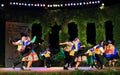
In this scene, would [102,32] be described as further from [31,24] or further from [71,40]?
[31,24]

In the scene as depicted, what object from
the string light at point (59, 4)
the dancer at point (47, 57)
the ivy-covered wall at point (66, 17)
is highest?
the string light at point (59, 4)

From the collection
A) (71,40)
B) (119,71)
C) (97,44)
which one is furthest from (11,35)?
(119,71)

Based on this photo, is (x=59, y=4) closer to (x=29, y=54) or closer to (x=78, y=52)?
(x=78, y=52)

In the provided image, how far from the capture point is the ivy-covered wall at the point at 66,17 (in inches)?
532

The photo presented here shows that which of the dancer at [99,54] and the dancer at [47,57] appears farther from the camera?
the dancer at [47,57]

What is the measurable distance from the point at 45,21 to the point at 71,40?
1465 millimetres

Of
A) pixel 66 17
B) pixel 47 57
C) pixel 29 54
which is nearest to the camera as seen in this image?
pixel 29 54

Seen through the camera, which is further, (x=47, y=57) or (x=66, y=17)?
(x=66, y=17)

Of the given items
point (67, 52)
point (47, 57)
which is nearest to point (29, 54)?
point (47, 57)

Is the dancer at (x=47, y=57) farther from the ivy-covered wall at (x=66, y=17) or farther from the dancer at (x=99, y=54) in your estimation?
the dancer at (x=99, y=54)

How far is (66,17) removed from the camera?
13.9 meters

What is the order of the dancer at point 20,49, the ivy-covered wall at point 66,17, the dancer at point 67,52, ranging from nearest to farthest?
the dancer at point 20,49, the dancer at point 67,52, the ivy-covered wall at point 66,17

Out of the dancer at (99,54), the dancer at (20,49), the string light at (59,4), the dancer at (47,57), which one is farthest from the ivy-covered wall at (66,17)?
the dancer at (20,49)

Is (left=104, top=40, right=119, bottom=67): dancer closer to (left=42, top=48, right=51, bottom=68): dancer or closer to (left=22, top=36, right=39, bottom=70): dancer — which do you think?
(left=42, top=48, right=51, bottom=68): dancer
